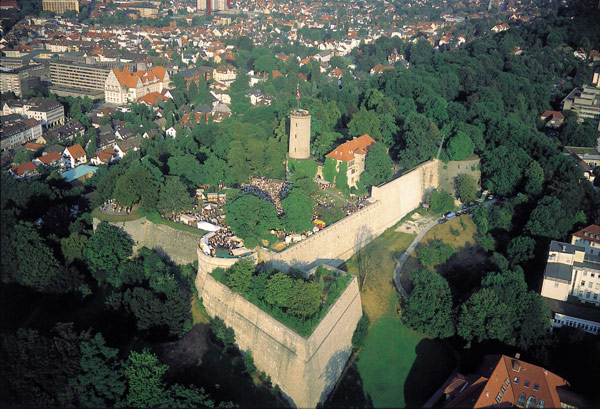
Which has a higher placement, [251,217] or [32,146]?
[251,217]

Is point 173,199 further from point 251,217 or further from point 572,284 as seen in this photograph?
point 572,284

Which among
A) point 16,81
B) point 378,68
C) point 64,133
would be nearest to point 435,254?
point 64,133

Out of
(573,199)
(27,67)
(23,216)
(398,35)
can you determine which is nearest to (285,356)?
(23,216)

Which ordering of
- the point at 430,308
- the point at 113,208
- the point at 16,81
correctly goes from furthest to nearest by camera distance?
the point at 16,81 → the point at 113,208 → the point at 430,308

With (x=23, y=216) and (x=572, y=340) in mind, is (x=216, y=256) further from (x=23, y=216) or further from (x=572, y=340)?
(x=572, y=340)

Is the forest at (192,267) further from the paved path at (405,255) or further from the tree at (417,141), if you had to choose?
the paved path at (405,255)

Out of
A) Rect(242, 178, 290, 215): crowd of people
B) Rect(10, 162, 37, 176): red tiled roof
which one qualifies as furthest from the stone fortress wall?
Rect(10, 162, 37, 176): red tiled roof
